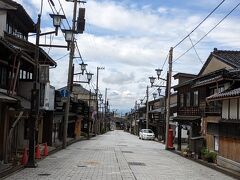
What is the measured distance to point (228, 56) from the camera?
121 feet

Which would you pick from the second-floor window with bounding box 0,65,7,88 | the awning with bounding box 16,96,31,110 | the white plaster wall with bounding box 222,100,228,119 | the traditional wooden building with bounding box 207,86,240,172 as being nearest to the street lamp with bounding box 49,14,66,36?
the second-floor window with bounding box 0,65,7,88

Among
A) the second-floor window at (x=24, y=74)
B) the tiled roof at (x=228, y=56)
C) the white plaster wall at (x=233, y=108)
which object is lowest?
the white plaster wall at (x=233, y=108)

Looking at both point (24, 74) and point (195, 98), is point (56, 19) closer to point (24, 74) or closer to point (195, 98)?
point (24, 74)

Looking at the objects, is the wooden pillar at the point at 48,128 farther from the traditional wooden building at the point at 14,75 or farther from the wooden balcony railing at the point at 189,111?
the wooden balcony railing at the point at 189,111

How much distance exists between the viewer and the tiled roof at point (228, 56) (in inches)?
1380

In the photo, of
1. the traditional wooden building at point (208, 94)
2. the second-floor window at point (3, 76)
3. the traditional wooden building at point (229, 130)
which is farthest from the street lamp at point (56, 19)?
the traditional wooden building at point (208, 94)

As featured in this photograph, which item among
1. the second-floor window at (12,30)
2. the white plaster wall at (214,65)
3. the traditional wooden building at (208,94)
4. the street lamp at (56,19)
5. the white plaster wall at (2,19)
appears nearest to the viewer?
the street lamp at (56,19)

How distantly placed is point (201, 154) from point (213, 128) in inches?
104

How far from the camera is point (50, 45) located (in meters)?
23.7

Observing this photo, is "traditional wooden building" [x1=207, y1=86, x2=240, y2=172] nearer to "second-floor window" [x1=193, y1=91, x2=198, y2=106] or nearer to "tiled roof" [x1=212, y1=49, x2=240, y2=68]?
"tiled roof" [x1=212, y1=49, x2=240, y2=68]

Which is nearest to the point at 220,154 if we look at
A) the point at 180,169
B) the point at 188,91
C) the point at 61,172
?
the point at 180,169

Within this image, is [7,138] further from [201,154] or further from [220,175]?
[201,154]

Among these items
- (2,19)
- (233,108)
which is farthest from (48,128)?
(233,108)

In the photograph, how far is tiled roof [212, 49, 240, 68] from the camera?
1380 inches
